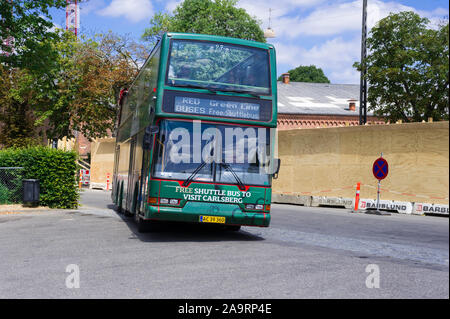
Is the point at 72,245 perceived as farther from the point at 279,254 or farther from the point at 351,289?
the point at 351,289

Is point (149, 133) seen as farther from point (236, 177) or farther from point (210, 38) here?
point (210, 38)

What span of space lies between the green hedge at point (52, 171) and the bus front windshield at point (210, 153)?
997cm

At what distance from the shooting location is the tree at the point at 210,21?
55125 millimetres

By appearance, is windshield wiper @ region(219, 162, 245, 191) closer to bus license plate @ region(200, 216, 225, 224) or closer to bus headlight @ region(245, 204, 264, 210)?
bus headlight @ region(245, 204, 264, 210)

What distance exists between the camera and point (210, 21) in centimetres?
5584

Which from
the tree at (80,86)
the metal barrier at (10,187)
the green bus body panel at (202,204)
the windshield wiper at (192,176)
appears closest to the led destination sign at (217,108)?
the windshield wiper at (192,176)

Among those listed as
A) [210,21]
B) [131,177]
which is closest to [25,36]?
[131,177]

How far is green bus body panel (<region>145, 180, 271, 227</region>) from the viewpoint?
396 inches

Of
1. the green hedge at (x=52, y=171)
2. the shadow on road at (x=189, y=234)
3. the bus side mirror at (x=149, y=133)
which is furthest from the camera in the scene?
the green hedge at (x=52, y=171)

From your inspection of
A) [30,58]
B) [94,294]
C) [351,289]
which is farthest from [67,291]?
[30,58]

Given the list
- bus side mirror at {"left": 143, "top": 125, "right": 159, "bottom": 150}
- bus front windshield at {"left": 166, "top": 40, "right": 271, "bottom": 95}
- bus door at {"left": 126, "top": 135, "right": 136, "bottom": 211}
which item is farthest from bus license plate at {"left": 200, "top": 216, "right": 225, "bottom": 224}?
bus door at {"left": 126, "top": 135, "right": 136, "bottom": 211}

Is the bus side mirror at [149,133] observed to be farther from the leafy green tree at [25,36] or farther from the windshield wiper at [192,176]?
the leafy green tree at [25,36]

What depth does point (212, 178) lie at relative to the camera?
1012cm
